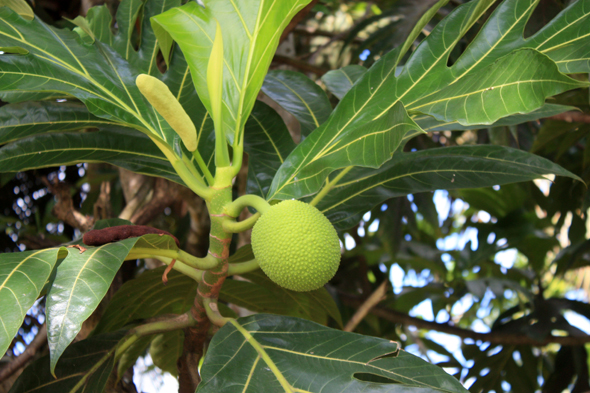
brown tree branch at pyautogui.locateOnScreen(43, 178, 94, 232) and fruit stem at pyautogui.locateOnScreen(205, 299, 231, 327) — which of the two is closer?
fruit stem at pyautogui.locateOnScreen(205, 299, 231, 327)

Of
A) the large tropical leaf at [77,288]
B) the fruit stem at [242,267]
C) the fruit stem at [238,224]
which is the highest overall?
the large tropical leaf at [77,288]

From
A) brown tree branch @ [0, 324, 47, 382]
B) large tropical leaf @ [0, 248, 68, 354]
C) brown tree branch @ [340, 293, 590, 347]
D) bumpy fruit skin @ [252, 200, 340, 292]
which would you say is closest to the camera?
large tropical leaf @ [0, 248, 68, 354]

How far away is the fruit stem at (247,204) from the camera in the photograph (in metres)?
0.54

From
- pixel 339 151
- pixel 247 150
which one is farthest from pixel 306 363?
pixel 247 150

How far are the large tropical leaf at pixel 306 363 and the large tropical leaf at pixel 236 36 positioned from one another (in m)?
0.27

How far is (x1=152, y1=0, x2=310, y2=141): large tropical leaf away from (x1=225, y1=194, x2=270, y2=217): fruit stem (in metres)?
0.11

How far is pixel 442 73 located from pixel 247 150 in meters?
0.32

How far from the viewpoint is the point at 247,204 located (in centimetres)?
56

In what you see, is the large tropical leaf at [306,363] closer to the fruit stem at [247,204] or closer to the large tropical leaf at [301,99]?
the fruit stem at [247,204]

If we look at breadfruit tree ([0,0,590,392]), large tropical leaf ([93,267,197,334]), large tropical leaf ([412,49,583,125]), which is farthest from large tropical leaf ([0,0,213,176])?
large tropical leaf ([412,49,583,125])

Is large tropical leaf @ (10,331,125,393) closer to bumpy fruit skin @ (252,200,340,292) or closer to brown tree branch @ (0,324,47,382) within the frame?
bumpy fruit skin @ (252,200,340,292)

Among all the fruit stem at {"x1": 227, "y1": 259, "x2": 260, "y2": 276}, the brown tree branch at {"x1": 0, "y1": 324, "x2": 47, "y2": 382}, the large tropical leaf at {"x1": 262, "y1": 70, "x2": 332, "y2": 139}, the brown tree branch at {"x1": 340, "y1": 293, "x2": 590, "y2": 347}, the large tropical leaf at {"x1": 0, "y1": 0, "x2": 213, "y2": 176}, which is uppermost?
the large tropical leaf at {"x1": 0, "y1": 0, "x2": 213, "y2": 176}

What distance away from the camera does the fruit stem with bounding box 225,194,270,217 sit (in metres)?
Answer: 0.54

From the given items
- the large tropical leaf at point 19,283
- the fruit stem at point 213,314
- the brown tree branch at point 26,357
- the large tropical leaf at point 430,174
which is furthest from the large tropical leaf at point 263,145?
the brown tree branch at point 26,357
